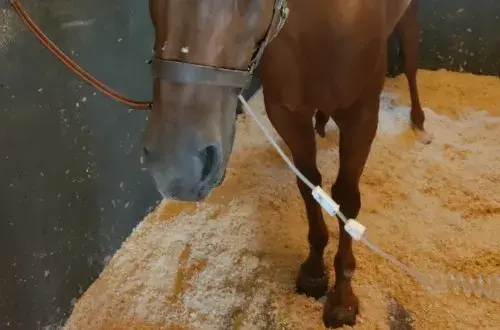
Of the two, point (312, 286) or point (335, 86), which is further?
point (312, 286)

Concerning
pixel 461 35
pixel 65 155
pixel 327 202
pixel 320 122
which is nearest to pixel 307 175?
pixel 327 202

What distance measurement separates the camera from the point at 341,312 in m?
1.44

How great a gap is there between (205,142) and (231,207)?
106cm

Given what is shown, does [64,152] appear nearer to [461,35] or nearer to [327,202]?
[327,202]

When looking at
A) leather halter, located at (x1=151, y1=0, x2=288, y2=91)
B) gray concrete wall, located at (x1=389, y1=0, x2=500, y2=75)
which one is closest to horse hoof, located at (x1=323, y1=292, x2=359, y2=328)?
leather halter, located at (x1=151, y1=0, x2=288, y2=91)

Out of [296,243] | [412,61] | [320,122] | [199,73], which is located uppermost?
[199,73]

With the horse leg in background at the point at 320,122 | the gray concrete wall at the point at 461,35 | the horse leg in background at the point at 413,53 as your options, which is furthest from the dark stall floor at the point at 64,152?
the gray concrete wall at the point at 461,35

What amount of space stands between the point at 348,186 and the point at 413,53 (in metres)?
0.96

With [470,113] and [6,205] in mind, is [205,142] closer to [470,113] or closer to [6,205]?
[6,205]

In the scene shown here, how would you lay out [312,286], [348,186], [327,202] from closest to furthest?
[327,202], [348,186], [312,286]

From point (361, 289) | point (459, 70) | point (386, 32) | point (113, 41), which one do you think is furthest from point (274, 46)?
point (459, 70)

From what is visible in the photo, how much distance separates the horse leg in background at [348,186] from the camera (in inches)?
48.9

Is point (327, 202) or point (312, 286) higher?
point (327, 202)

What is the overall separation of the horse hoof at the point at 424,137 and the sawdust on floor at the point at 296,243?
1.0 inches
